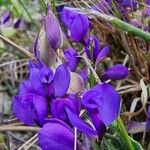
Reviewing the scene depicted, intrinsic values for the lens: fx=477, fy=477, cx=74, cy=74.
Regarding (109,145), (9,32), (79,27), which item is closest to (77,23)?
(79,27)

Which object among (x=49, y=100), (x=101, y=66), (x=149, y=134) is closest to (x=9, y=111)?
(x=101, y=66)

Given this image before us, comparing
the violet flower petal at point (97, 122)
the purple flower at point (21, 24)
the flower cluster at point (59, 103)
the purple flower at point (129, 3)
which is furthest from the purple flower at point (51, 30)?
the purple flower at point (21, 24)

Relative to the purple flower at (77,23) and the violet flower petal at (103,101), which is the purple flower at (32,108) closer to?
the violet flower petal at (103,101)

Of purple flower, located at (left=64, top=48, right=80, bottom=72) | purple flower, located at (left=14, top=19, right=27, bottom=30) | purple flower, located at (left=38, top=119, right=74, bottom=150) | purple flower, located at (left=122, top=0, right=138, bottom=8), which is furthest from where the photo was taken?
purple flower, located at (left=14, top=19, right=27, bottom=30)

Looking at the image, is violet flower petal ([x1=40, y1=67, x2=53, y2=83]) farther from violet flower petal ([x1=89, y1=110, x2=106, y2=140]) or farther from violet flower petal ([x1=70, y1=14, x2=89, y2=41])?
violet flower petal ([x1=70, y1=14, x2=89, y2=41])

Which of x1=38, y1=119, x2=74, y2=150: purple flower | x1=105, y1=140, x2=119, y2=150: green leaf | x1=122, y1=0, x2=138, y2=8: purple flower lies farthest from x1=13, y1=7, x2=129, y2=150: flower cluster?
x1=122, y1=0, x2=138, y2=8: purple flower

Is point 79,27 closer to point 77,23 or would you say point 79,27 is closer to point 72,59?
point 77,23
